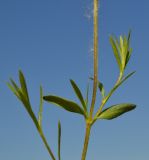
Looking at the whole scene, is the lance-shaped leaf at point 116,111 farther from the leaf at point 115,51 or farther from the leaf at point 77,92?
the leaf at point 115,51

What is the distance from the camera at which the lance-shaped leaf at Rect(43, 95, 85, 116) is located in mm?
1005

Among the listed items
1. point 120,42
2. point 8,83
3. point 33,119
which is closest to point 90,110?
point 33,119

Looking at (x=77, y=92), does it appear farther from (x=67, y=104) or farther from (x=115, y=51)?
(x=115, y=51)

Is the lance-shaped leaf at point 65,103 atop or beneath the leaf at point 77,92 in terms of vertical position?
beneath

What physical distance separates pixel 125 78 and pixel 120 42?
0.86ft

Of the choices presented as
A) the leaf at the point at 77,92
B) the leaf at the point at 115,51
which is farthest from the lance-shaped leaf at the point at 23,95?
the leaf at the point at 115,51

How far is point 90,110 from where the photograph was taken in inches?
39.1

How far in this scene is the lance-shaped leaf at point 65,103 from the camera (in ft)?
3.30

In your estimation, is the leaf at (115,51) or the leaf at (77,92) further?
the leaf at (115,51)

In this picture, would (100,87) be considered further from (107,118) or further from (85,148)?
(85,148)

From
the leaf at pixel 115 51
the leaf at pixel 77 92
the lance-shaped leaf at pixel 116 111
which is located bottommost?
the lance-shaped leaf at pixel 116 111

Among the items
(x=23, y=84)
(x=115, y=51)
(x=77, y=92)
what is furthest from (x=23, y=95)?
(x=115, y=51)

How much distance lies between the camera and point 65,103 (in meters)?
1.02

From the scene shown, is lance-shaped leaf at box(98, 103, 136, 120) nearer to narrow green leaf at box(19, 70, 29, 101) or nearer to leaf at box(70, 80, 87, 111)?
leaf at box(70, 80, 87, 111)
